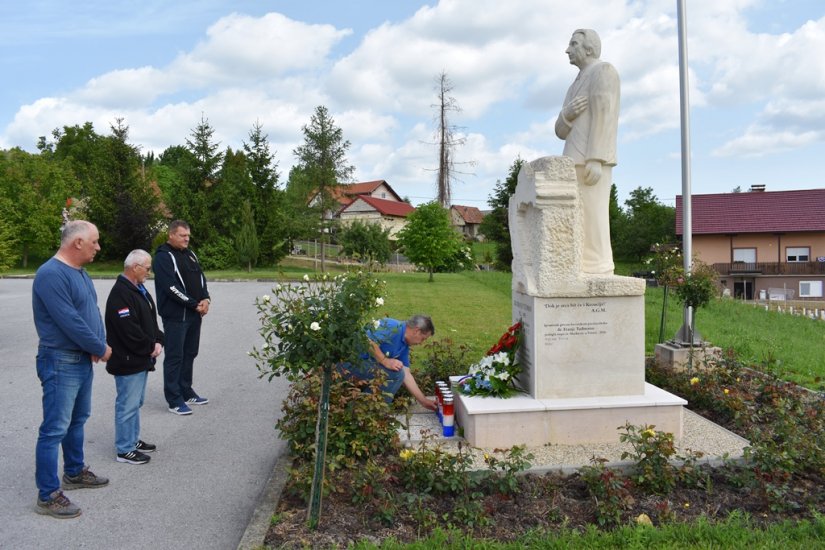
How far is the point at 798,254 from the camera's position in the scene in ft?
135

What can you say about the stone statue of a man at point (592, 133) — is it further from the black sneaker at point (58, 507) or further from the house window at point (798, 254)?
the house window at point (798, 254)

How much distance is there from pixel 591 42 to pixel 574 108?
70 cm

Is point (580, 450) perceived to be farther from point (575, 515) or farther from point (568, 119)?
point (568, 119)

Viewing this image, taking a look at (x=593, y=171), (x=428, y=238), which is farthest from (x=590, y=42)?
(x=428, y=238)

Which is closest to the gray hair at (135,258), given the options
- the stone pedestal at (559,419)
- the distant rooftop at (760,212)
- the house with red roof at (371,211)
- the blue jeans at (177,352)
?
the blue jeans at (177,352)

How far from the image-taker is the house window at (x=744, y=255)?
41469 mm

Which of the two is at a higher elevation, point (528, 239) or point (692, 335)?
point (528, 239)

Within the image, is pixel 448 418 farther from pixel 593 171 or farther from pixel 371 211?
pixel 371 211

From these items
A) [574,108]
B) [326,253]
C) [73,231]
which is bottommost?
[73,231]

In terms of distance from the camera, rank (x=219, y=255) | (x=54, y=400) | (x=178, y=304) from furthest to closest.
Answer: (x=219, y=255) < (x=178, y=304) < (x=54, y=400)

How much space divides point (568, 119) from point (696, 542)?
3922 mm

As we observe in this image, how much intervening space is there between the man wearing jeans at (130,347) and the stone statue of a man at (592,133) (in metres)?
4.02

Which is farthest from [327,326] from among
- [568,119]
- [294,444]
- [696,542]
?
[568,119]

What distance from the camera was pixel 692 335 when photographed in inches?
315
